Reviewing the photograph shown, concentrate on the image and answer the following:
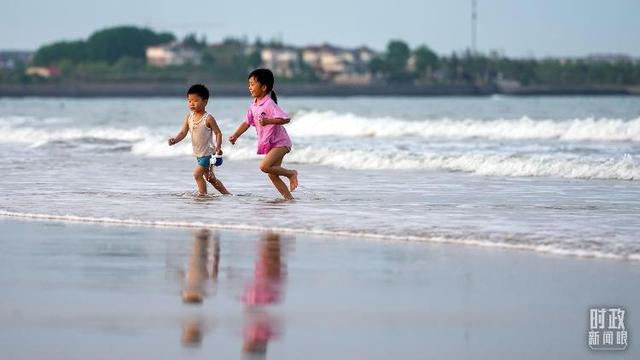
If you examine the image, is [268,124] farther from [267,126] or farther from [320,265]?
[320,265]

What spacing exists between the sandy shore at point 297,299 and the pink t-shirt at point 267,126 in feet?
12.0

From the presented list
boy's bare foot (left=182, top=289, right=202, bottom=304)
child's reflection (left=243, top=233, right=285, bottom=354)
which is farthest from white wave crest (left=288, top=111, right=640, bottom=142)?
boy's bare foot (left=182, top=289, right=202, bottom=304)

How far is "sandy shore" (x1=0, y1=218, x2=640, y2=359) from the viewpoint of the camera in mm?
6684

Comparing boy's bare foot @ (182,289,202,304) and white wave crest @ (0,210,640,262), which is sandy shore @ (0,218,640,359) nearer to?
boy's bare foot @ (182,289,202,304)

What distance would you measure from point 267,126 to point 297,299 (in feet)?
22.0

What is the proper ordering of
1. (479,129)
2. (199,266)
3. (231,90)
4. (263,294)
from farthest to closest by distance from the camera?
(231,90), (479,129), (199,266), (263,294)

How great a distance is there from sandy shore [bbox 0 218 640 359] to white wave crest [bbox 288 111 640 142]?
84.4 feet

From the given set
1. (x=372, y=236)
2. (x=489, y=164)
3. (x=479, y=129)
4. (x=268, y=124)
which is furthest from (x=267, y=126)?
(x=479, y=129)

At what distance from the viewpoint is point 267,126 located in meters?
14.5

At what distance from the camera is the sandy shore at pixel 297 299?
21.9ft

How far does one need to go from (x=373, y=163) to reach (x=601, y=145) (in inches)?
438

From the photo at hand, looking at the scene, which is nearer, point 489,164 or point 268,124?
point 268,124

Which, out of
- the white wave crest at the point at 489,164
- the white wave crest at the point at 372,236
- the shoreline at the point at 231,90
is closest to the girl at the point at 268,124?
the white wave crest at the point at 372,236

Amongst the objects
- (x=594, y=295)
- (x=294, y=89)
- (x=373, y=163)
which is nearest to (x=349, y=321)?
(x=594, y=295)
